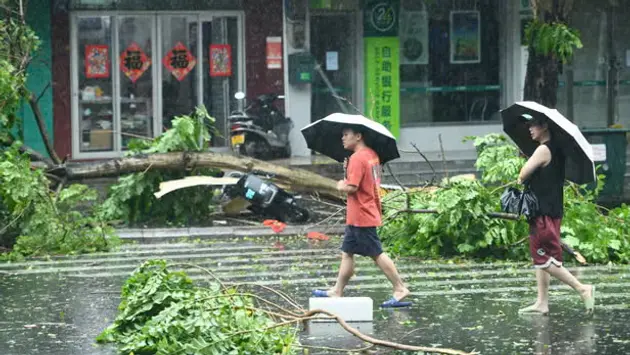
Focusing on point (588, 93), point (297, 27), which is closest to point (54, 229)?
point (297, 27)

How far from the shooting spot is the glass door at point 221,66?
76.1 feet

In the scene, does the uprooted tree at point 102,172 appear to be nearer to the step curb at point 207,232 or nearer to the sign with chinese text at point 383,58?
the step curb at point 207,232

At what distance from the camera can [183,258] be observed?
44.5 ft

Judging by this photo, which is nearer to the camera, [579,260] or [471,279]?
[471,279]

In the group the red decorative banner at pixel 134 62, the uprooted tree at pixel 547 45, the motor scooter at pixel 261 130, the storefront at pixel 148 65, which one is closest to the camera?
the uprooted tree at pixel 547 45

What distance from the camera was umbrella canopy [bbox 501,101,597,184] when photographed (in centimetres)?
958

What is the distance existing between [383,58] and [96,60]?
5.63 m

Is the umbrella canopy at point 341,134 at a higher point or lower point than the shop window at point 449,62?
lower

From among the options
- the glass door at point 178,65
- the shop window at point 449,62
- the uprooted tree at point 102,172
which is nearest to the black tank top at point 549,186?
the uprooted tree at point 102,172

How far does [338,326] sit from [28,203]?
A: 5.56 metres

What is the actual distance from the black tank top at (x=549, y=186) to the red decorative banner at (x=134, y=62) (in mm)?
14189

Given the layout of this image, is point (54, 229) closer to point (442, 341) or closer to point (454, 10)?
point (442, 341)

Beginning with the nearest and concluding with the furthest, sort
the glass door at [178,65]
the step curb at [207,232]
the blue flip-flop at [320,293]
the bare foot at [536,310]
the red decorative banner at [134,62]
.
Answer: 1. the bare foot at [536,310]
2. the blue flip-flop at [320,293]
3. the step curb at [207,232]
4. the red decorative banner at [134,62]
5. the glass door at [178,65]

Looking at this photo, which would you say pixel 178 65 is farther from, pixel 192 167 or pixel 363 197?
pixel 363 197
